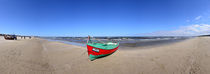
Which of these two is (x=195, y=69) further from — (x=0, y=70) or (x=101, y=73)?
(x=0, y=70)

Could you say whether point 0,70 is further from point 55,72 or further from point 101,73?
point 101,73

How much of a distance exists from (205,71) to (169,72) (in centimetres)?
189

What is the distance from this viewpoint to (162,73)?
457 cm

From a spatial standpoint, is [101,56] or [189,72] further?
[101,56]

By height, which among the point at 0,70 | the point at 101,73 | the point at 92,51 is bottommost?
the point at 101,73

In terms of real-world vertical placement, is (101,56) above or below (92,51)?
below

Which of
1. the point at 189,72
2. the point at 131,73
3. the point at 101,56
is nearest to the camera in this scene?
the point at 189,72

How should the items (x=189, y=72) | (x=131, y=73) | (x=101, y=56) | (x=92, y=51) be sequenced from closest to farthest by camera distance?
(x=189, y=72) → (x=131, y=73) → (x=92, y=51) → (x=101, y=56)

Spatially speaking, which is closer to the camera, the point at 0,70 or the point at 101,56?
the point at 0,70

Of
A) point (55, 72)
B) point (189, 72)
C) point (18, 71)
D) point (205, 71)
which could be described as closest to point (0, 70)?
point (18, 71)

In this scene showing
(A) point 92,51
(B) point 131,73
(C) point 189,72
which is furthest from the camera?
(A) point 92,51

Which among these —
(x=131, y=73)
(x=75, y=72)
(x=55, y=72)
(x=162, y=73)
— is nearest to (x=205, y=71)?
(x=162, y=73)

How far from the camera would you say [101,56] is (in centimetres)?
806

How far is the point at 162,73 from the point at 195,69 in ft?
6.49
